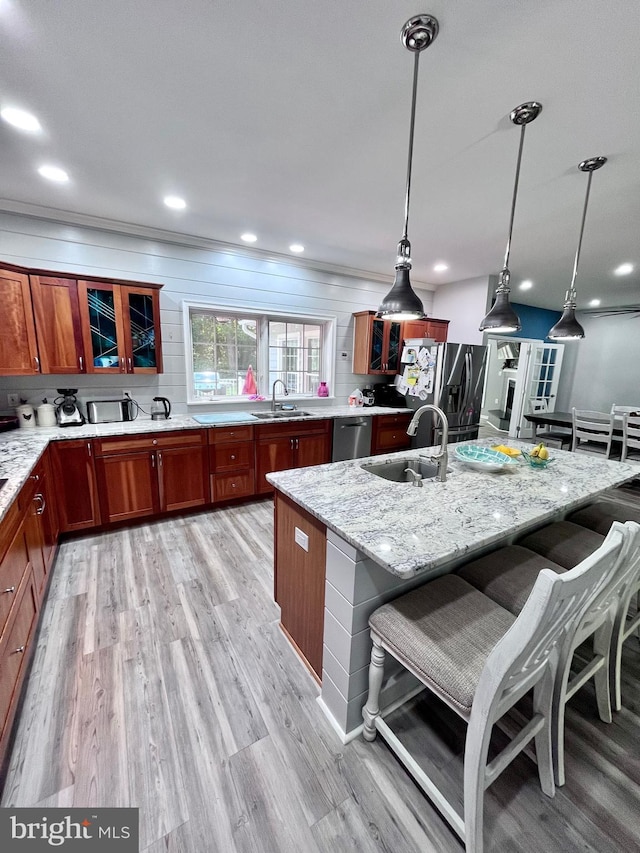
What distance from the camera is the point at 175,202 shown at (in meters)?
2.62

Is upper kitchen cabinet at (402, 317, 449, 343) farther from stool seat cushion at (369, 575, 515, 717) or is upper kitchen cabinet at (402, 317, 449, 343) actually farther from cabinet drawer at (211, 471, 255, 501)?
stool seat cushion at (369, 575, 515, 717)

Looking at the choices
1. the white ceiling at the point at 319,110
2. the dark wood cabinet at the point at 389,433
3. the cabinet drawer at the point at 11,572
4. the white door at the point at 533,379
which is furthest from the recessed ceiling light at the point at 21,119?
the white door at the point at 533,379

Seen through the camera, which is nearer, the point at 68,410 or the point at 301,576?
the point at 301,576

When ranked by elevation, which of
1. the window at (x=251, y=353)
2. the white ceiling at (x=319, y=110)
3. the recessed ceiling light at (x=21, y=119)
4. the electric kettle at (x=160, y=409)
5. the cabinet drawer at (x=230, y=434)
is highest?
the white ceiling at (x=319, y=110)

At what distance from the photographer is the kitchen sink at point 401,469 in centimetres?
199

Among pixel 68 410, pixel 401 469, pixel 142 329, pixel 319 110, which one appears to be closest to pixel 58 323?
pixel 142 329

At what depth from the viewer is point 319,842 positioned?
1057mm

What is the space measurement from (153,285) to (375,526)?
3011mm

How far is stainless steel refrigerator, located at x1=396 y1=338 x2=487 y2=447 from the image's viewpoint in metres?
4.28

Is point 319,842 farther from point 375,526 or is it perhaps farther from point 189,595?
point 189,595

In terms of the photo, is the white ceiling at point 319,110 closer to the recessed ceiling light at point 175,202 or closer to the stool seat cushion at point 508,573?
the recessed ceiling light at point 175,202

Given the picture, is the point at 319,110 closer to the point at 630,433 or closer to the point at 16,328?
the point at 16,328

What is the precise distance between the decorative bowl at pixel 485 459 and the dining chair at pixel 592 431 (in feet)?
10.3

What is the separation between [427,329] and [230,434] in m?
3.18
